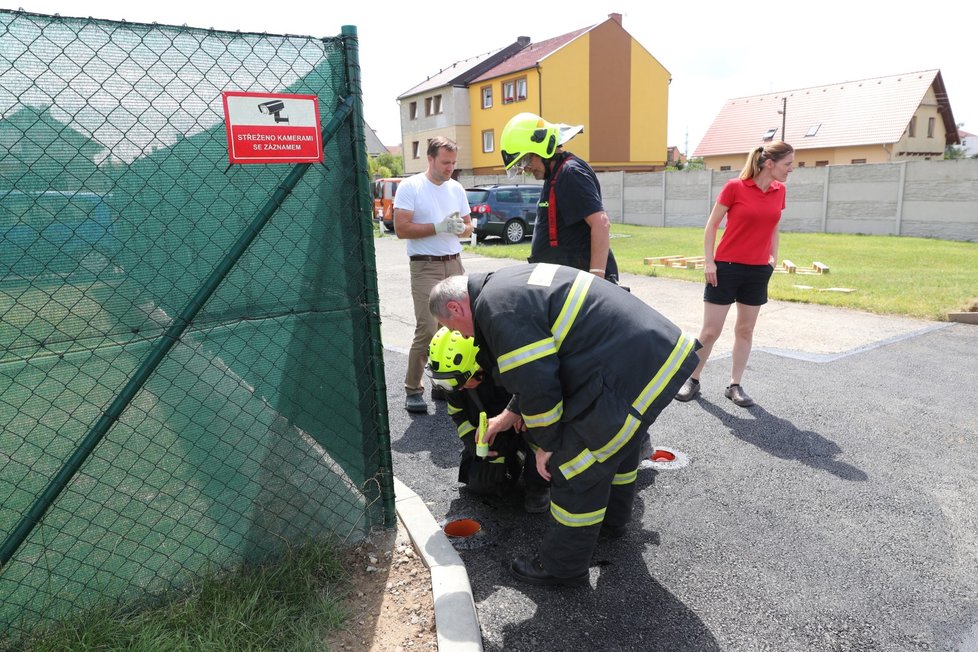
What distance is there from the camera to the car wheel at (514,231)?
17188 mm

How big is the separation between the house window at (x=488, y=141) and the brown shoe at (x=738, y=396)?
33.3m

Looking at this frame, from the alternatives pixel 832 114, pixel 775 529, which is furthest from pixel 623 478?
pixel 832 114

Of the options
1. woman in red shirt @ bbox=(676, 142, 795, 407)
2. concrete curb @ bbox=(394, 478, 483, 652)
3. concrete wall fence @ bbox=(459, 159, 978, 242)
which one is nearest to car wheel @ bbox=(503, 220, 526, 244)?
concrete wall fence @ bbox=(459, 159, 978, 242)

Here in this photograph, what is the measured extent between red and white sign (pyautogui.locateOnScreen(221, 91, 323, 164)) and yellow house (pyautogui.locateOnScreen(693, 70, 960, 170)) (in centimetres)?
3459

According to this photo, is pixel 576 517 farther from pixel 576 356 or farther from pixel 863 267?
pixel 863 267

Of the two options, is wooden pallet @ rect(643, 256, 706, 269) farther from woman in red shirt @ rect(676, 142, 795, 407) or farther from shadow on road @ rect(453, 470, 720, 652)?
shadow on road @ rect(453, 470, 720, 652)

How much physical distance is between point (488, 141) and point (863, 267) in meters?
28.0

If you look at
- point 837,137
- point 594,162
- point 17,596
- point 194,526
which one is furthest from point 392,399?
point 837,137

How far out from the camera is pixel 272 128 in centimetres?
250

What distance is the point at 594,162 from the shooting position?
35375mm

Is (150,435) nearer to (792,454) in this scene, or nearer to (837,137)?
(792,454)

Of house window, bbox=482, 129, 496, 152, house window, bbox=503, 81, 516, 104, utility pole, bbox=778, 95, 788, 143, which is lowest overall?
house window, bbox=482, 129, 496, 152

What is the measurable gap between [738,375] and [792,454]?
97 centimetres

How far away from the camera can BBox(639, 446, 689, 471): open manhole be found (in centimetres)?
388
